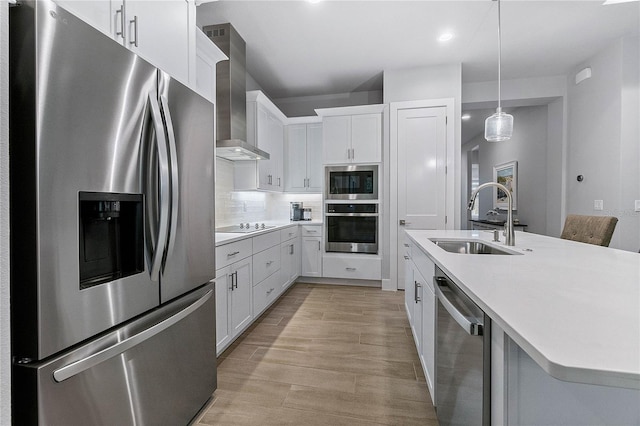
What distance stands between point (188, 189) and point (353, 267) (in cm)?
301

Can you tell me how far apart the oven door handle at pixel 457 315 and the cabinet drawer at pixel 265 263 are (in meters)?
1.76

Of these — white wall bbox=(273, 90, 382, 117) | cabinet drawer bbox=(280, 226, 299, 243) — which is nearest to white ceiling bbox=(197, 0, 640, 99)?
white wall bbox=(273, 90, 382, 117)

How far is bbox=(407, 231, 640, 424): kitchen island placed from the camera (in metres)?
0.49

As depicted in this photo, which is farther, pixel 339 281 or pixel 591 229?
pixel 339 281

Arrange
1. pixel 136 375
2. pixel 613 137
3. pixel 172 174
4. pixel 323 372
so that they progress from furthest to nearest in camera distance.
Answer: pixel 613 137 < pixel 323 372 < pixel 172 174 < pixel 136 375

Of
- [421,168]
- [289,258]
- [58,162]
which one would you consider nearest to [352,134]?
[421,168]

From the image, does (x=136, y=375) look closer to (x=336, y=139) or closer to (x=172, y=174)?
(x=172, y=174)

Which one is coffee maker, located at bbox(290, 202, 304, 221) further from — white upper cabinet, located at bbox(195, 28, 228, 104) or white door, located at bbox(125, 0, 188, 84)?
white door, located at bbox(125, 0, 188, 84)

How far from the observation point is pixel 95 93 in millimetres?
962

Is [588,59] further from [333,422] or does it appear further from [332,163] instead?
[333,422]

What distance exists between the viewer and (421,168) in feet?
12.9

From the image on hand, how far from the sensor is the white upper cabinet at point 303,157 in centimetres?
448

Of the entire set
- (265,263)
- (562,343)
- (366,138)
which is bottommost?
(265,263)

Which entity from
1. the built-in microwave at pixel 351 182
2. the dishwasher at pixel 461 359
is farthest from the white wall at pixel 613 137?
the dishwasher at pixel 461 359
